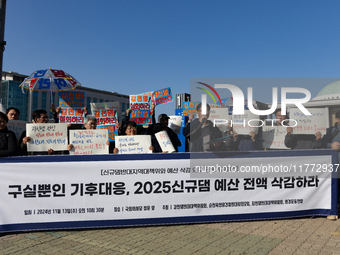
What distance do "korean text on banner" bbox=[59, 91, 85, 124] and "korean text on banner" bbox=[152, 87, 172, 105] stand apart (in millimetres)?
2809

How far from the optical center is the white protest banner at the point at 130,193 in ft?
14.6

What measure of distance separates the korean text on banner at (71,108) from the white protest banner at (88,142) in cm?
264

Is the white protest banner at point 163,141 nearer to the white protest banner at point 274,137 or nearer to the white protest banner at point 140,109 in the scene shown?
the white protest banner at point 274,137

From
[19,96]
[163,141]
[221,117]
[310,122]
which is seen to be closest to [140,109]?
[221,117]

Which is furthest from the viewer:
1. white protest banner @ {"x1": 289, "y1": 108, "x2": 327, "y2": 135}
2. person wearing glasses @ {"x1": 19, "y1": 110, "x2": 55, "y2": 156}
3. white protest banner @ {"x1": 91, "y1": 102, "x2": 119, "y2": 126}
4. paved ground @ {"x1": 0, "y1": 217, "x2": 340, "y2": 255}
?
white protest banner @ {"x1": 91, "y1": 102, "x2": 119, "y2": 126}

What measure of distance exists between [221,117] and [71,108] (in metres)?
4.14

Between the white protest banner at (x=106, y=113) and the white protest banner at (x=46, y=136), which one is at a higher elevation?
the white protest banner at (x=106, y=113)

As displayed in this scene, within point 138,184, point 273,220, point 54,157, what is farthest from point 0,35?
point 273,220

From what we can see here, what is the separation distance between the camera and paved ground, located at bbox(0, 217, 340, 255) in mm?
3805

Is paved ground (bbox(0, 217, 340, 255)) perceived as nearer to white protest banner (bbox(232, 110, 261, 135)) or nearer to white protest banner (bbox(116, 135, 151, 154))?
white protest banner (bbox(116, 135, 151, 154))

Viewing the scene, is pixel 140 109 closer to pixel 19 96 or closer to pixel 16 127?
pixel 16 127

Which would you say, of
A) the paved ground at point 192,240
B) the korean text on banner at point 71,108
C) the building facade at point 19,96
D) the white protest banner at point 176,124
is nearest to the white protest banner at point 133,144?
the paved ground at point 192,240

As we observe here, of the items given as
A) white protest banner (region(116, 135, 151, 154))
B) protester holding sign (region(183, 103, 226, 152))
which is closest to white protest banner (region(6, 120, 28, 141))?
white protest banner (region(116, 135, 151, 154))

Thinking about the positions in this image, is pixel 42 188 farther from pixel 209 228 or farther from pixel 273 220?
pixel 273 220
